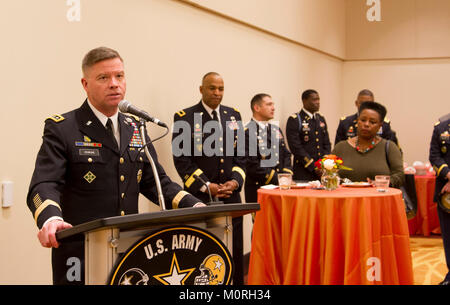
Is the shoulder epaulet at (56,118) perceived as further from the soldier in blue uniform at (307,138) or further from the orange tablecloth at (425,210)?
the orange tablecloth at (425,210)

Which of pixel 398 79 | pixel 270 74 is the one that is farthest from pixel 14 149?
pixel 398 79

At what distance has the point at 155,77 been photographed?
13.4 feet

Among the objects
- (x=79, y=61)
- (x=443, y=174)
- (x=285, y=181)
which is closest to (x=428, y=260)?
(x=443, y=174)

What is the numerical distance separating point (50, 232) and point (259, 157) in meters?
3.32

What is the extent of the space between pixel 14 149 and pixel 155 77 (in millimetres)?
1425

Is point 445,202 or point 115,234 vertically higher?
point 115,234

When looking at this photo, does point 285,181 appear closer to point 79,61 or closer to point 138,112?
point 79,61

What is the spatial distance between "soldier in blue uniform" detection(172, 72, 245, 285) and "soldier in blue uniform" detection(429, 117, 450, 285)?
1.61 m

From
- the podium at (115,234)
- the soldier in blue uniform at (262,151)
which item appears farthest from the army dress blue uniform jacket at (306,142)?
the podium at (115,234)

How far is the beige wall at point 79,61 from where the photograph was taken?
9.52 feet

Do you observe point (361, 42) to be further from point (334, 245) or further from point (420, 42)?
point (334, 245)

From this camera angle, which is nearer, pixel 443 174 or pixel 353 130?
pixel 443 174

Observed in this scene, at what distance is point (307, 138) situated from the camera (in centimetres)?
614
